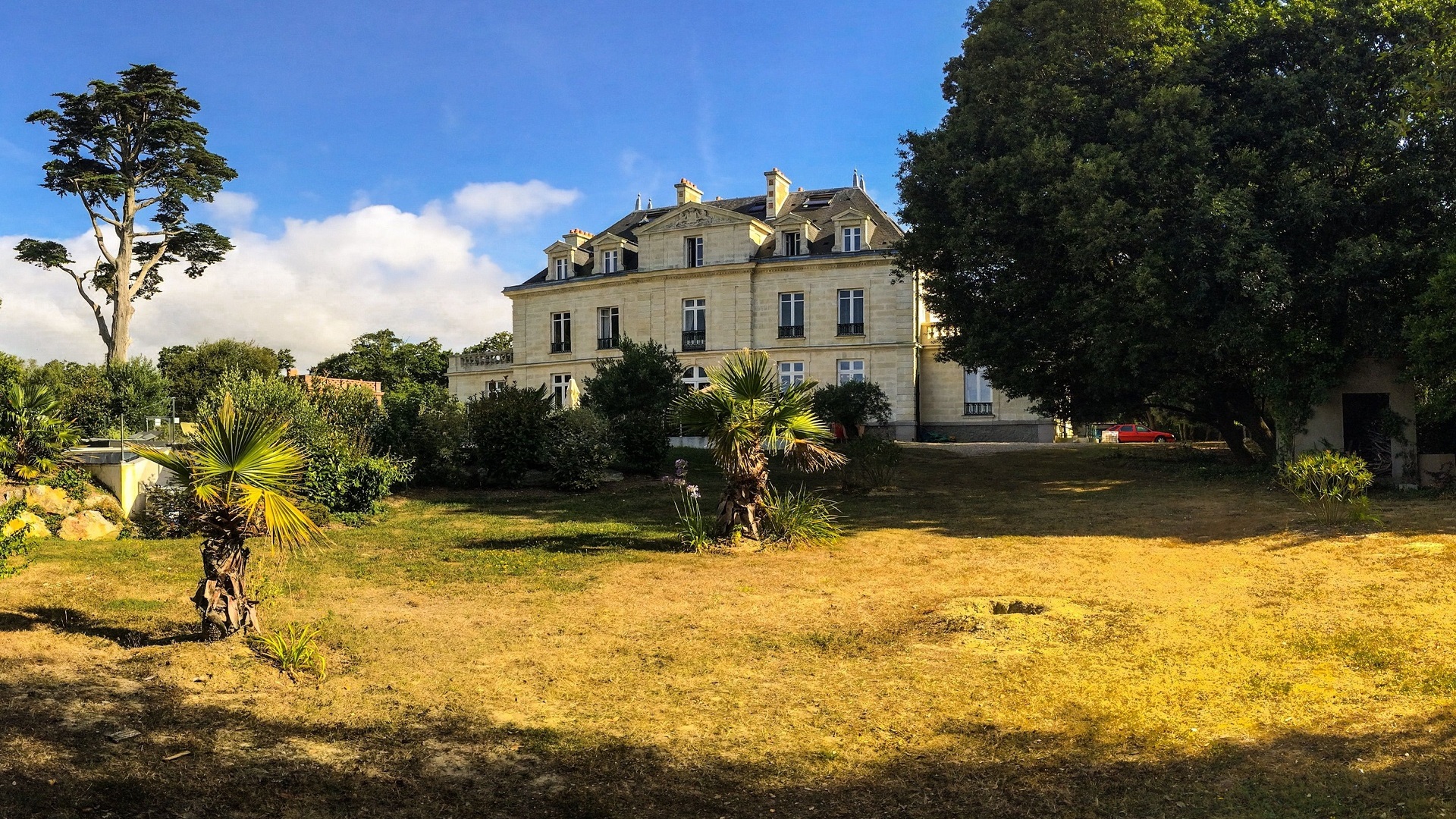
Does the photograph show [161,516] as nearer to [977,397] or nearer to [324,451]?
[324,451]

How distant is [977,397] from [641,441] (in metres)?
19.5

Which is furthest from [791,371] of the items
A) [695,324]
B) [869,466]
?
[869,466]

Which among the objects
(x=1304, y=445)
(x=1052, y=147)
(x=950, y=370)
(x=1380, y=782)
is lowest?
(x=1380, y=782)

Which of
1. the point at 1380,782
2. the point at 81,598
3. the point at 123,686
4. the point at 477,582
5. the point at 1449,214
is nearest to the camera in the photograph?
the point at 1380,782

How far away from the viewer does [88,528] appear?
13180 millimetres

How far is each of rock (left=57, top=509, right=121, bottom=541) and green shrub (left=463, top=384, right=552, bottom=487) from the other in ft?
22.9

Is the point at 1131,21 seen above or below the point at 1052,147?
above

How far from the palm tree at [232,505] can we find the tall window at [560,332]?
3644 centimetres

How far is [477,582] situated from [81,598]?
3723 millimetres

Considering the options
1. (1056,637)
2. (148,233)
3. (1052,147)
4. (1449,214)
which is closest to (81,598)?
(1056,637)

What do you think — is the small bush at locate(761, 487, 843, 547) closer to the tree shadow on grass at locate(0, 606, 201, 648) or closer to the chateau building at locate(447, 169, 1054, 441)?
the tree shadow on grass at locate(0, 606, 201, 648)

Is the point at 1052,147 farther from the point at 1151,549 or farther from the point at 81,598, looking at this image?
the point at 81,598

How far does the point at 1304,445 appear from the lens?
668 inches

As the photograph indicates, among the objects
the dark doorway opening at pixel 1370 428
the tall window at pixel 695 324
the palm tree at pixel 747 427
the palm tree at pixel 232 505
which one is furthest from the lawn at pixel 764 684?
the tall window at pixel 695 324
